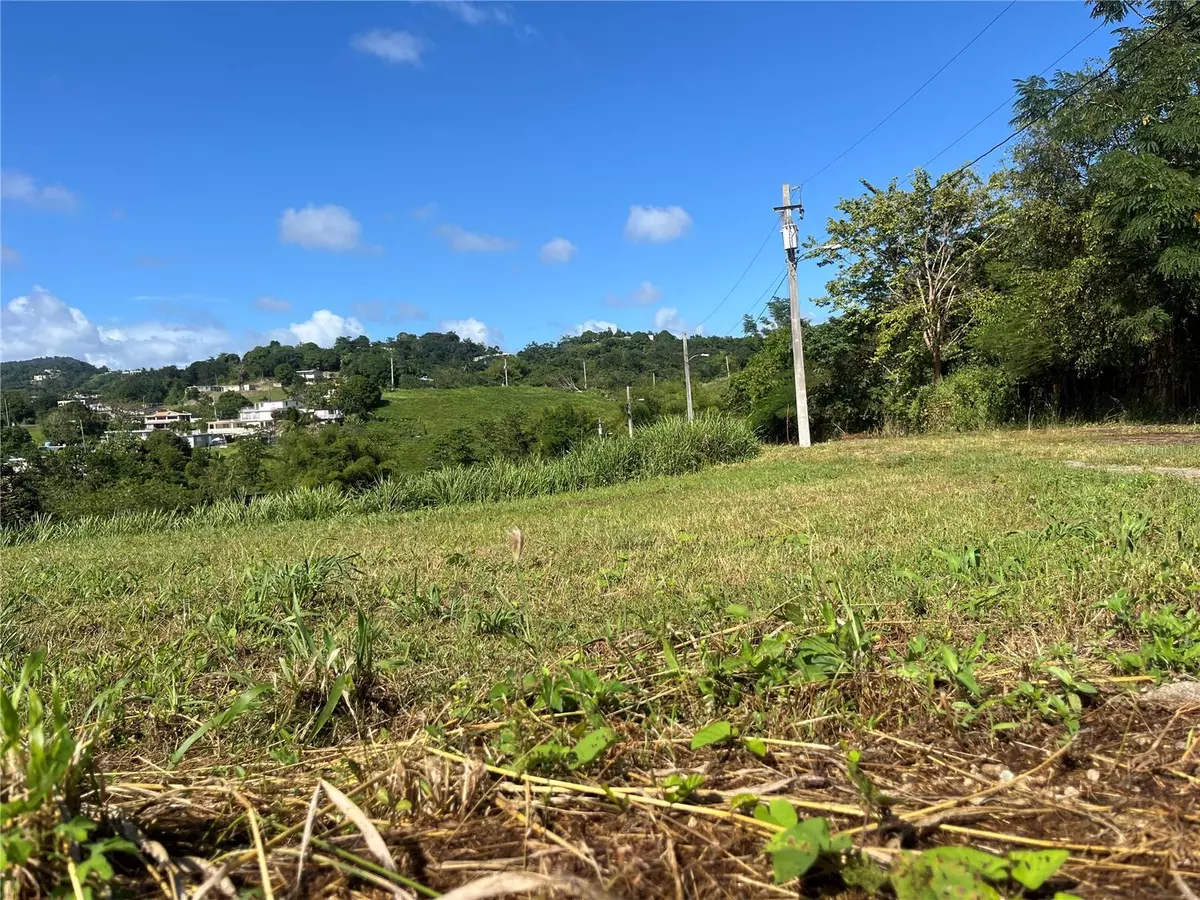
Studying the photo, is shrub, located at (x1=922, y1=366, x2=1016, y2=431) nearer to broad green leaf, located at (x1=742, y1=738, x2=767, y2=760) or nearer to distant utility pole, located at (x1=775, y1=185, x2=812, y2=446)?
distant utility pole, located at (x1=775, y1=185, x2=812, y2=446)

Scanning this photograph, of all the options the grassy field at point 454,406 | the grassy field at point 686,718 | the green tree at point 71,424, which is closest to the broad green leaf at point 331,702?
the grassy field at point 686,718

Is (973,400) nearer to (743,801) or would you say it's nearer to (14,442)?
(743,801)

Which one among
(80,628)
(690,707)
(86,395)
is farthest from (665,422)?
(86,395)

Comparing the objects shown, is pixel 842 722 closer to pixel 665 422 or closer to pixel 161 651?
pixel 161 651

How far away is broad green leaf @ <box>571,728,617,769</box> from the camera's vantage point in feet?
4.57

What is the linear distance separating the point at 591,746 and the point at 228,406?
79.7 m

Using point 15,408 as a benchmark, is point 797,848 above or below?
below

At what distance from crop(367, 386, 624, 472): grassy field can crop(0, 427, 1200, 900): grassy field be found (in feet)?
125

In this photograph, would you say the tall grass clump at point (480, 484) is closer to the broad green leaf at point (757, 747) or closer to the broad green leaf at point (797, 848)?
the broad green leaf at point (757, 747)

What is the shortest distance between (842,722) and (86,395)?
279ft

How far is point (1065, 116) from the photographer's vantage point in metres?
13.8

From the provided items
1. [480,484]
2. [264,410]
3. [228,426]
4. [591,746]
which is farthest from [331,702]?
[264,410]

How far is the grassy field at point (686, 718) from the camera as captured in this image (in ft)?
3.82

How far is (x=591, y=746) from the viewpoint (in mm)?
1412
